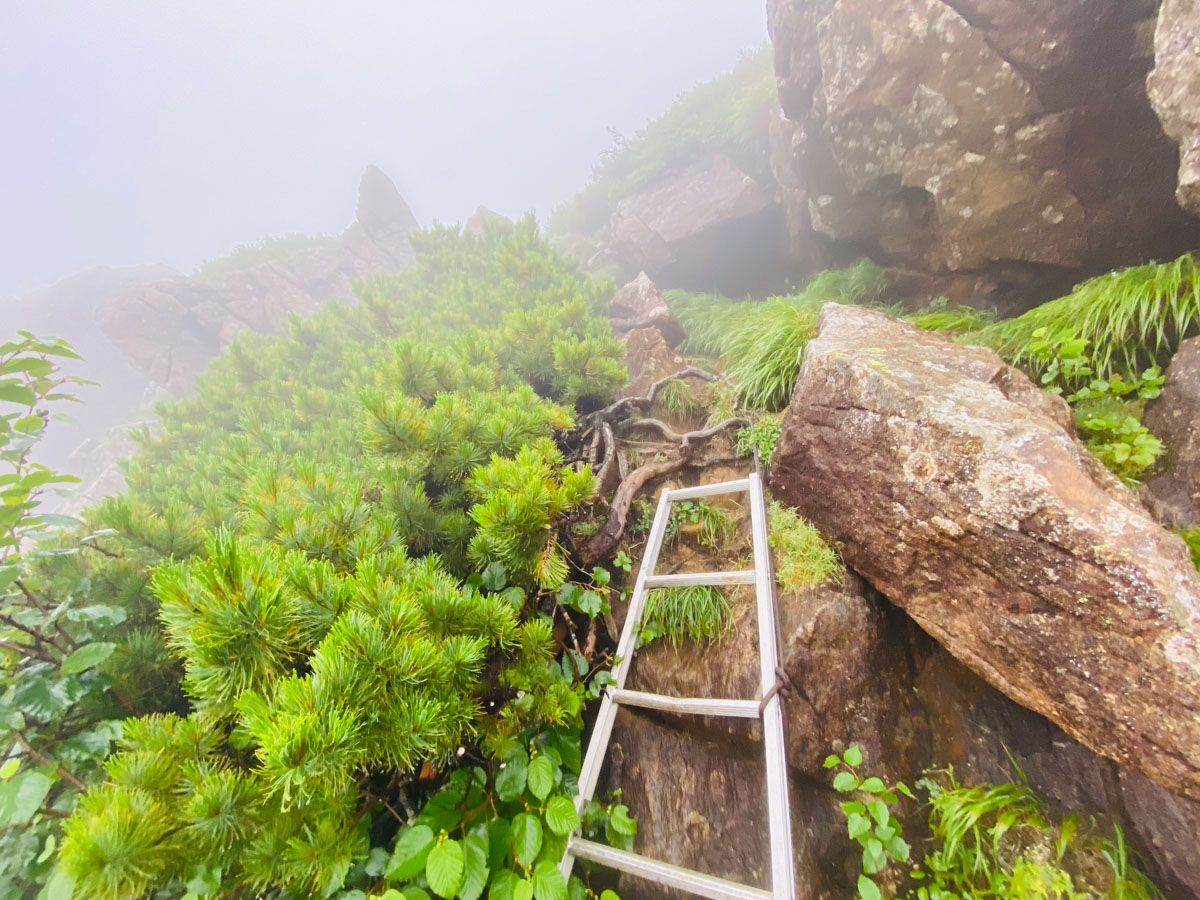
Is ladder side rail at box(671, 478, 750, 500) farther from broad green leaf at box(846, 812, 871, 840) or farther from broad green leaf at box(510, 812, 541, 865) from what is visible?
broad green leaf at box(510, 812, 541, 865)

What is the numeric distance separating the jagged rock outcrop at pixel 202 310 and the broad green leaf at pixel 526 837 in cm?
1316

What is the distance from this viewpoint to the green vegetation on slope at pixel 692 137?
9.05m

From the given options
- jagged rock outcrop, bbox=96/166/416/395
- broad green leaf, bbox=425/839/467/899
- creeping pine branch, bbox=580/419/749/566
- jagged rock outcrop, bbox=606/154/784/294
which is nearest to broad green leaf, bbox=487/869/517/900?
broad green leaf, bbox=425/839/467/899

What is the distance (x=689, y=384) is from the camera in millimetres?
4477

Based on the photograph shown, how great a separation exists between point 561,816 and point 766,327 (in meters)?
4.19

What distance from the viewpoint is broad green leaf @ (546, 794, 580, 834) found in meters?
1.35

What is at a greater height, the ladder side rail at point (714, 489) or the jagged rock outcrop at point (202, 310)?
the jagged rock outcrop at point (202, 310)

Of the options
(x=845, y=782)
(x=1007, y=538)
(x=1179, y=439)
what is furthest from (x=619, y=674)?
(x=1179, y=439)

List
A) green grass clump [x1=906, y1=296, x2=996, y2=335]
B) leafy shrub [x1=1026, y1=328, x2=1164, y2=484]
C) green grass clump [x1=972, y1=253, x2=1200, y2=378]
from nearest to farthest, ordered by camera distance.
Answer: leafy shrub [x1=1026, y1=328, x2=1164, y2=484], green grass clump [x1=972, y1=253, x2=1200, y2=378], green grass clump [x1=906, y1=296, x2=996, y2=335]

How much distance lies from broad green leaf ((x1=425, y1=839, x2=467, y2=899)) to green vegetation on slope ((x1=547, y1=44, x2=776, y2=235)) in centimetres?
1103

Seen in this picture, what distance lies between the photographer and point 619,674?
6.73ft

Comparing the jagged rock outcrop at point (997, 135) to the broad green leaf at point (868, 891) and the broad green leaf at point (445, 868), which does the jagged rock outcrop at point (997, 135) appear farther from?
the broad green leaf at point (445, 868)

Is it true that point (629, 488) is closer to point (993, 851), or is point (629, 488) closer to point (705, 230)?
point (993, 851)

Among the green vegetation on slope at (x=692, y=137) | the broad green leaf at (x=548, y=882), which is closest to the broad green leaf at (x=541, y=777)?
the broad green leaf at (x=548, y=882)
